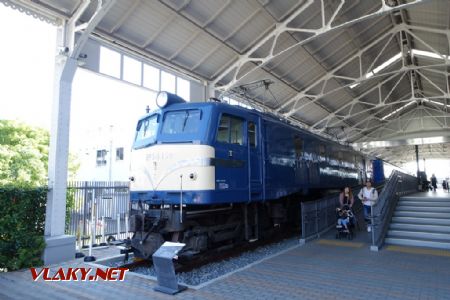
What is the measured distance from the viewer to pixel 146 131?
821cm

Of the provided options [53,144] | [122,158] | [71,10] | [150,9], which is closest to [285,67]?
[150,9]

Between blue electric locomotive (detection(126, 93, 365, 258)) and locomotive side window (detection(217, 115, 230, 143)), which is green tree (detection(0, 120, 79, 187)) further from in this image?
locomotive side window (detection(217, 115, 230, 143))

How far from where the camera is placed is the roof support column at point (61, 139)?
7973 millimetres

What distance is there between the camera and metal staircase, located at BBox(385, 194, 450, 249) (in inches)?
353

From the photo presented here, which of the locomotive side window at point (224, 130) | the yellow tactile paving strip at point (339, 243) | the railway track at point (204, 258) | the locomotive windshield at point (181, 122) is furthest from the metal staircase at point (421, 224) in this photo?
the locomotive windshield at point (181, 122)

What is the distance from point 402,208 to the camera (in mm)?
11086

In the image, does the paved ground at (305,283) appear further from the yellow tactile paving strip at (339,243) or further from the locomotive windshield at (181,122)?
the locomotive windshield at (181,122)

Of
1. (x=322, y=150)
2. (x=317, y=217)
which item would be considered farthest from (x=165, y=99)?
(x=322, y=150)

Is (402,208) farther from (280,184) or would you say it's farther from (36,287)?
(36,287)

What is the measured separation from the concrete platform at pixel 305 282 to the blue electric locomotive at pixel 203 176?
113 centimetres

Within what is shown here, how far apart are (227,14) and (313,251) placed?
8622 millimetres

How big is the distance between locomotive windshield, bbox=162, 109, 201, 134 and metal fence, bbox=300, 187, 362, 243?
165 inches

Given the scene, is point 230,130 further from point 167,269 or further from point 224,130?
point 167,269

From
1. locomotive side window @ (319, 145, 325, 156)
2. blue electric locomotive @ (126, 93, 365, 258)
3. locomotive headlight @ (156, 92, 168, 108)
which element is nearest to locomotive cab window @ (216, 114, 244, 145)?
blue electric locomotive @ (126, 93, 365, 258)
